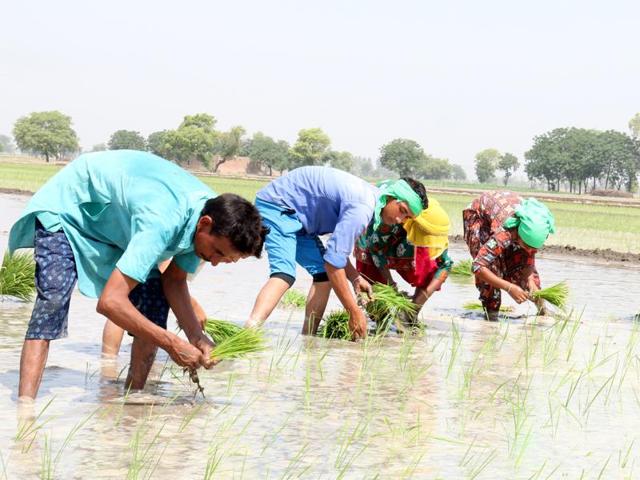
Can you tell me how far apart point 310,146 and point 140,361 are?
142m

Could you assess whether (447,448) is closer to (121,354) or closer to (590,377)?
(590,377)

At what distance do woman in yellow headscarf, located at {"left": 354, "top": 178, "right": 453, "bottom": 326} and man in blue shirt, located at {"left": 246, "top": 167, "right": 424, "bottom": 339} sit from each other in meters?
0.72

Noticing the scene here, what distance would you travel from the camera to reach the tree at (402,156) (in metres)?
163

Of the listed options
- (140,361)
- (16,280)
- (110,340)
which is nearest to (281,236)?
(110,340)

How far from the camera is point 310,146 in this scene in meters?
146

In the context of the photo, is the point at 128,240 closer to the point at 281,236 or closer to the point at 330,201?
the point at 281,236

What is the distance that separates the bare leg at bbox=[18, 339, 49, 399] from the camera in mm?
4148

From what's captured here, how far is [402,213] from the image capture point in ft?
20.1

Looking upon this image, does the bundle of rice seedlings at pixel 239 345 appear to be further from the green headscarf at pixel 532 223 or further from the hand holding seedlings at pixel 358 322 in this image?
the green headscarf at pixel 532 223

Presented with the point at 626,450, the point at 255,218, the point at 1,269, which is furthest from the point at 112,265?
the point at 1,269

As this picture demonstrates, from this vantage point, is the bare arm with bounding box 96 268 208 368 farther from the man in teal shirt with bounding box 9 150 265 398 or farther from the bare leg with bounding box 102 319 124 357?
the bare leg with bounding box 102 319 124 357

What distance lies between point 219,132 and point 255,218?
15198 cm

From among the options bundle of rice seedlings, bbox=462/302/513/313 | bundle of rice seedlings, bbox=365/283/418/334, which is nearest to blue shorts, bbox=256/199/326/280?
bundle of rice seedlings, bbox=365/283/418/334

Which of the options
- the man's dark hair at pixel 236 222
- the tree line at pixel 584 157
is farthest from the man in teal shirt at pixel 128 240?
the tree line at pixel 584 157
